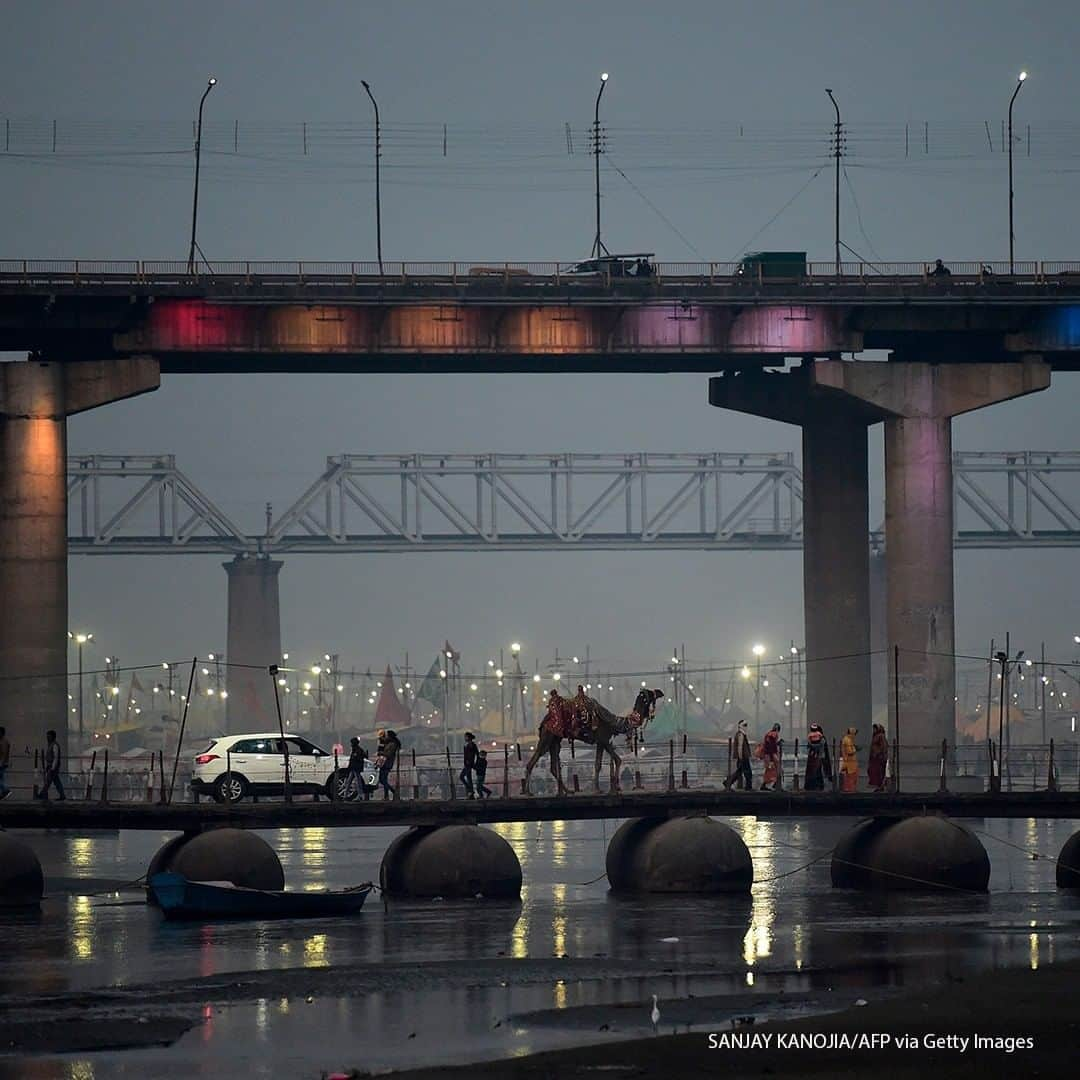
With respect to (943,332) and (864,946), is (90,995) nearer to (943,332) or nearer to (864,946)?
(864,946)

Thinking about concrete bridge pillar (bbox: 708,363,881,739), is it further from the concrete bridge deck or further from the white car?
the concrete bridge deck

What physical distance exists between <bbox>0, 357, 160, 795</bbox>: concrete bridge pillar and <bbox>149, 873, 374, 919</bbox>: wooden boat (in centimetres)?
3097

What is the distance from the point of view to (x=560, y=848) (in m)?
83.3

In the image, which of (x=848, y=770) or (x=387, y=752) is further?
(x=387, y=752)

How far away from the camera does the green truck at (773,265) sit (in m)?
85.1

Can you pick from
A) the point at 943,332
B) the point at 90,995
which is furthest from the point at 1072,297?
the point at 90,995

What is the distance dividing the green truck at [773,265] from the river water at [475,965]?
3104cm

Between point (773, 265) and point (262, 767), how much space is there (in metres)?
29.9

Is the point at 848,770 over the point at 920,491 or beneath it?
beneath

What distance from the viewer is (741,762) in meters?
58.2

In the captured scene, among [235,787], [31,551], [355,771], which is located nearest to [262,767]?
[235,787]

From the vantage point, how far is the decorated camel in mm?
55812

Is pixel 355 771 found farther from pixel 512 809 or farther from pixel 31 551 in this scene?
pixel 31 551

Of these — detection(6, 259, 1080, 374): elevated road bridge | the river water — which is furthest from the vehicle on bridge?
the river water
